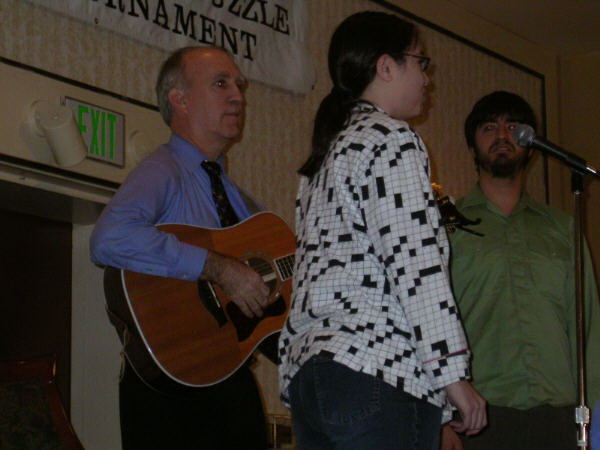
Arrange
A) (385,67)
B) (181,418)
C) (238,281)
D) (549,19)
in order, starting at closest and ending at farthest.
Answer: (385,67) → (181,418) → (238,281) → (549,19)

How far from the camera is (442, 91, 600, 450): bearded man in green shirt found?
2.77 metres

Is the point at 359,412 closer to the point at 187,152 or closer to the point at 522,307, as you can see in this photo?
the point at 522,307

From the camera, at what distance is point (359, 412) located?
62.6 inches

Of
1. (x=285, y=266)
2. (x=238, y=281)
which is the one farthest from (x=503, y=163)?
(x=238, y=281)

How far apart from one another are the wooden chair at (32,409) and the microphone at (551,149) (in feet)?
4.90

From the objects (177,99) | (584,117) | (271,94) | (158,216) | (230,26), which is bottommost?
(158,216)

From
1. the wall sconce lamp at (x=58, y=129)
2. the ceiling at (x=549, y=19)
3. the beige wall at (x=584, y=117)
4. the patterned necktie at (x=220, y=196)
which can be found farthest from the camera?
the beige wall at (x=584, y=117)

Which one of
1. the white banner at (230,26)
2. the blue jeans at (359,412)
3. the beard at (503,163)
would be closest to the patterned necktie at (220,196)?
the white banner at (230,26)

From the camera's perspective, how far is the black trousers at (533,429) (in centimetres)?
275

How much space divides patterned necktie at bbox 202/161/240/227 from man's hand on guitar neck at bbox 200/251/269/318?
0.67 feet

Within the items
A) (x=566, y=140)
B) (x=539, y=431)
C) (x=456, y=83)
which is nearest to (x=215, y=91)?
(x=539, y=431)

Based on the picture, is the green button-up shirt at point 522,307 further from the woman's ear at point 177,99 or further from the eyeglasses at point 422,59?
the eyeglasses at point 422,59

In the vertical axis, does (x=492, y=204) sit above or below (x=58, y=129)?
below

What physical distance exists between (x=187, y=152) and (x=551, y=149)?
1.20 m
